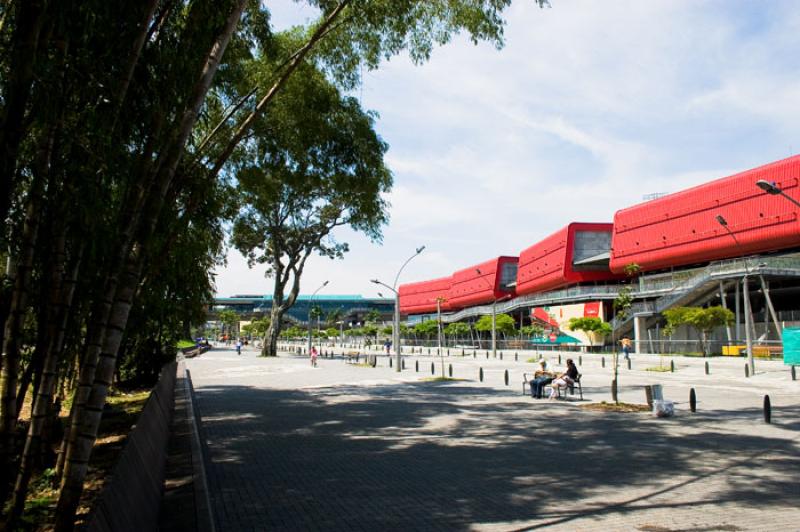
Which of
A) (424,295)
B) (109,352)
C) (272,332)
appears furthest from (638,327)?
(424,295)

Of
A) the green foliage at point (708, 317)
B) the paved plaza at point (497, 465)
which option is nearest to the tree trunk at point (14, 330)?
the paved plaza at point (497, 465)

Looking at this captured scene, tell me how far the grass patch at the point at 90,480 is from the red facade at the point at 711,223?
42144 mm

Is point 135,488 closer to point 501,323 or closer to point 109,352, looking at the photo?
point 109,352

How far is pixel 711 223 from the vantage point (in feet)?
167

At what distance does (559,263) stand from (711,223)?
19883 millimetres

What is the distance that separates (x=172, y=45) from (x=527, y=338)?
73.6 m

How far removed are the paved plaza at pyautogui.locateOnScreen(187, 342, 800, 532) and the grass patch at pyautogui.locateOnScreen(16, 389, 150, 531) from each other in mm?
1453

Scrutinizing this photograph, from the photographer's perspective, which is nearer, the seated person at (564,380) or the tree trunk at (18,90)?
the tree trunk at (18,90)

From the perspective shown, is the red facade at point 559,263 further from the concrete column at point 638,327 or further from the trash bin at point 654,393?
the trash bin at point 654,393

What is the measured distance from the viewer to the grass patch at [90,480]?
657cm

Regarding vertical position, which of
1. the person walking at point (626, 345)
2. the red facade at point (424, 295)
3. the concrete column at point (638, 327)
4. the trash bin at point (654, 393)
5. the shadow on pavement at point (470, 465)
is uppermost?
the red facade at point (424, 295)

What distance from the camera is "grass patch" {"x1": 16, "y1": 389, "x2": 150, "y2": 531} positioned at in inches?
259

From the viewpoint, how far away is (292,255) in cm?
4206

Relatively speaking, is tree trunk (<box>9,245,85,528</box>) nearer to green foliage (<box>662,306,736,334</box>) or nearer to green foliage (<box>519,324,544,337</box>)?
green foliage (<box>662,306,736,334</box>)
